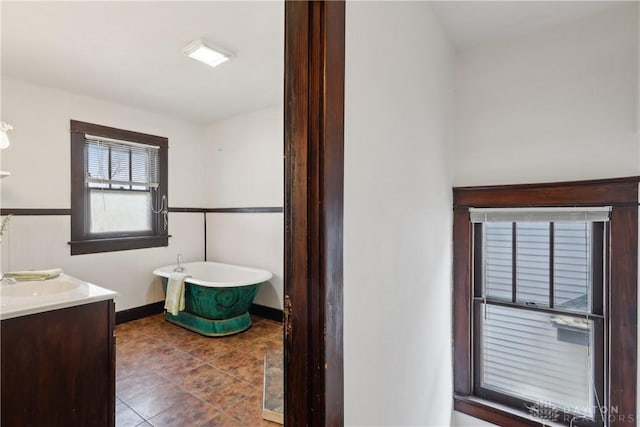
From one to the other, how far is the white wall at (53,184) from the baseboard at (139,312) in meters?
0.06

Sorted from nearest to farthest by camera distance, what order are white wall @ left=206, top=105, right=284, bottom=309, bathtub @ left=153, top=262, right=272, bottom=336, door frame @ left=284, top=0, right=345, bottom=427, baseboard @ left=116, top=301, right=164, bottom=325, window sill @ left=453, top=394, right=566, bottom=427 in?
door frame @ left=284, top=0, right=345, bottom=427 < window sill @ left=453, top=394, right=566, bottom=427 < bathtub @ left=153, top=262, right=272, bottom=336 < baseboard @ left=116, top=301, right=164, bottom=325 < white wall @ left=206, top=105, right=284, bottom=309

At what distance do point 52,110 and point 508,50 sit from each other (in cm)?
406

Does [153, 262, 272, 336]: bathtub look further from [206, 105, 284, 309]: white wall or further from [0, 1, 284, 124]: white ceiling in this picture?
[0, 1, 284, 124]: white ceiling

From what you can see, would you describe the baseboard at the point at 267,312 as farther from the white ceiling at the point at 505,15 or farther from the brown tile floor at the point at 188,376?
the white ceiling at the point at 505,15

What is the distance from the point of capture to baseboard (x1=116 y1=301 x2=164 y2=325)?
348cm

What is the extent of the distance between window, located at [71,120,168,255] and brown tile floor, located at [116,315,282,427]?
1044 millimetres

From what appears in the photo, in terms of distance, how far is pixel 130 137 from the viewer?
3.57 m

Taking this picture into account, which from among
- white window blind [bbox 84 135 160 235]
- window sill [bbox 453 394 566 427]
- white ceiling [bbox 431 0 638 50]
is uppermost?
white ceiling [bbox 431 0 638 50]

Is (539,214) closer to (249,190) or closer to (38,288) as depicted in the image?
(249,190)

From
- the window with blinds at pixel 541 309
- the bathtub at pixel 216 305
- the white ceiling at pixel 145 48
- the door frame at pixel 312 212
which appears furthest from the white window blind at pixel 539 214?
the bathtub at pixel 216 305

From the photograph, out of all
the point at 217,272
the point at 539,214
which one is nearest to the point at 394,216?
the point at 539,214

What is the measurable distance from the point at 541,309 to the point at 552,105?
1276 mm

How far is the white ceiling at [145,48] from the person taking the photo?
187 cm

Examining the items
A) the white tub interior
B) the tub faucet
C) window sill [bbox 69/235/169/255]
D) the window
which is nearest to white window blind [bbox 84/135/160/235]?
the window
